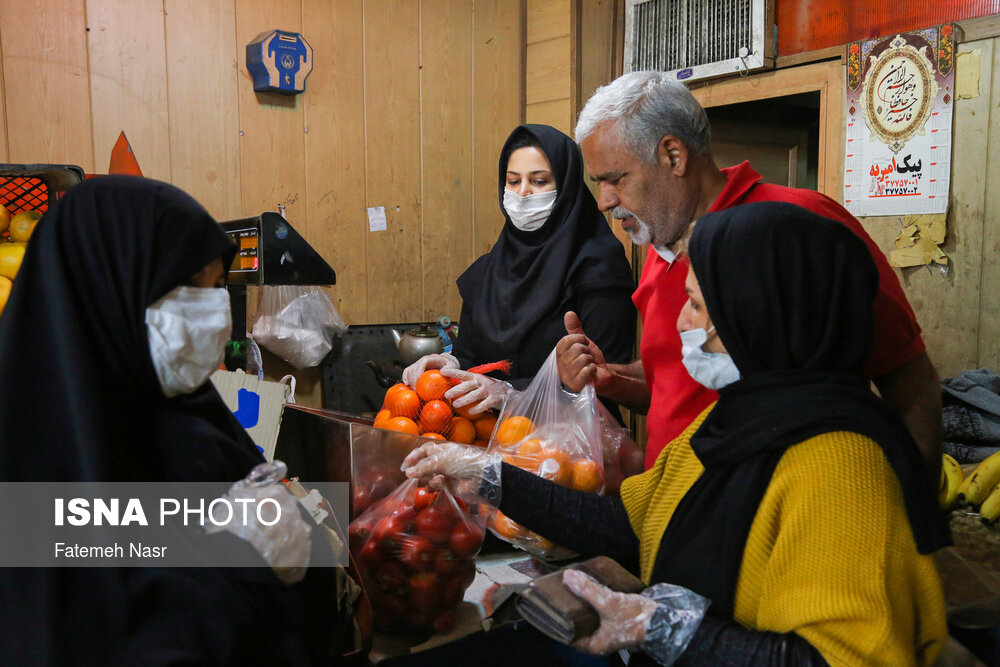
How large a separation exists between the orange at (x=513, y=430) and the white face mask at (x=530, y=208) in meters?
0.88

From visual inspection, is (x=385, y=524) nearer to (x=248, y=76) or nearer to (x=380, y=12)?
(x=248, y=76)

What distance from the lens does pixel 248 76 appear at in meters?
3.26

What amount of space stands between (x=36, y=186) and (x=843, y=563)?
5.73 feet

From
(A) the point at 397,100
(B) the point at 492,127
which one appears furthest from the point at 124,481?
(B) the point at 492,127

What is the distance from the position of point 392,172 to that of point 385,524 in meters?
2.67

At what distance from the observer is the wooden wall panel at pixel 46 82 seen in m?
2.73

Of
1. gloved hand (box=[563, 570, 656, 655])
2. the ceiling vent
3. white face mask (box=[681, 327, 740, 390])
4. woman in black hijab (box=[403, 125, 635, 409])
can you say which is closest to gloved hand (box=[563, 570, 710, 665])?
gloved hand (box=[563, 570, 656, 655])

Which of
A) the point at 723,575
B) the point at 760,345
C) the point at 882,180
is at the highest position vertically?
the point at 882,180

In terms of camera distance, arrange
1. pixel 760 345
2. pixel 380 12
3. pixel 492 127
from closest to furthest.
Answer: pixel 760 345 → pixel 380 12 → pixel 492 127

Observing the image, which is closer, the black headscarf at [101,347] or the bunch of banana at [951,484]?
the black headscarf at [101,347]

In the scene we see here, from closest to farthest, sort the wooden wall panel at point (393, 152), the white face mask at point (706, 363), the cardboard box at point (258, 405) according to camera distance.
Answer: the white face mask at point (706, 363)
the cardboard box at point (258, 405)
the wooden wall panel at point (393, 152)

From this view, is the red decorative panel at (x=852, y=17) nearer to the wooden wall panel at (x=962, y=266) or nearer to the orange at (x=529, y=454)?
the wooden wall panel at (x=962, y=266)

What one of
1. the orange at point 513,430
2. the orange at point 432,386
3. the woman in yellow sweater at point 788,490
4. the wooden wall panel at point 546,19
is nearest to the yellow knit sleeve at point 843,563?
the woman in yellow sweater at point 788,490

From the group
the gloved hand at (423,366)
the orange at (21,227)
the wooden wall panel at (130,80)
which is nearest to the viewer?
the orange at (21,227)
